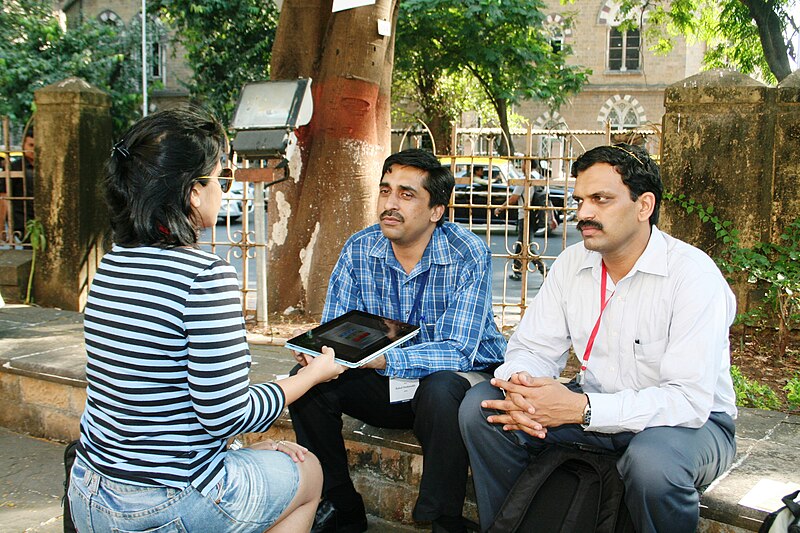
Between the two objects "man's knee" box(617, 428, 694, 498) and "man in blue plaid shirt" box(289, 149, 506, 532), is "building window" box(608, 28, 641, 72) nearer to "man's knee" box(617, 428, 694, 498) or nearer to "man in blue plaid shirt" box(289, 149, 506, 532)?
"man in blue plaid shirt" box(289, 149, 506, 532)

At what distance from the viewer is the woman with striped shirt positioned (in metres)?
1.96

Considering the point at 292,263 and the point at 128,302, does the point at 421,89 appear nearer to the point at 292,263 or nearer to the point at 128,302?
the point at 292,263

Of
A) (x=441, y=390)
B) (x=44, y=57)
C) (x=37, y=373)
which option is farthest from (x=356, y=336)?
(x=44, y=57)

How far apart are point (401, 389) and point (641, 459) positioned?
3.50 ft

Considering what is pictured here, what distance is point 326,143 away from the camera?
5914mm

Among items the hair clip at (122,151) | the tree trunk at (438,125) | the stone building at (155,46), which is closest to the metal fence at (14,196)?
the hair clip at (122,151)

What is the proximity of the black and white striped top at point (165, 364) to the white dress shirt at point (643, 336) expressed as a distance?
1.23 m

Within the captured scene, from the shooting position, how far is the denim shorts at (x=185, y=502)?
1985 millimetres

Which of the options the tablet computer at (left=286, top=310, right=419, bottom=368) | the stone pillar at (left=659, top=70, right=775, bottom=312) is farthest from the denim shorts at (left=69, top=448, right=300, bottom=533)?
the stone pillar at (left=659, top=70, right=775, bottom=312)

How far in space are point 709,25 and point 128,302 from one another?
1343cm

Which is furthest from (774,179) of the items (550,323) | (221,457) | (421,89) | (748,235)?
(421,89)

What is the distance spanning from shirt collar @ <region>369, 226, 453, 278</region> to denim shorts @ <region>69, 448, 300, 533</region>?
1.33m

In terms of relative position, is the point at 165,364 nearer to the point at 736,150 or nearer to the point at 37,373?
the point at 37,373

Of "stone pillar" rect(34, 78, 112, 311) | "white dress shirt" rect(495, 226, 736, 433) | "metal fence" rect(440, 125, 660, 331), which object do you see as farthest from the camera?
"stone pillar" rect(34, 78, 112, 311)
